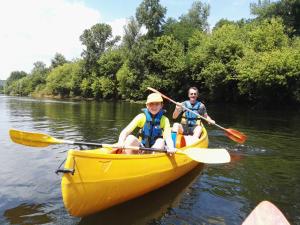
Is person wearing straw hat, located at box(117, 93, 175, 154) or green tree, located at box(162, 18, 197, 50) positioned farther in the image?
green tree, located at box(162, 18, 197, 50)

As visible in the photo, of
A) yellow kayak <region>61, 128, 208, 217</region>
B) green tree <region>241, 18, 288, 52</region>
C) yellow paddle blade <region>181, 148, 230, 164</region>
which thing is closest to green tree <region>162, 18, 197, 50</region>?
green tree <region>241, 18, 288, 52</region>

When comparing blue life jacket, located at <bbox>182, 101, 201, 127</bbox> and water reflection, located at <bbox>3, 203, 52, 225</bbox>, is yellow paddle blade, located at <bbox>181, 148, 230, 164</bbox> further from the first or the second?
blue life jacket, located at <bbox>182, 101, 201, 127</bbox>

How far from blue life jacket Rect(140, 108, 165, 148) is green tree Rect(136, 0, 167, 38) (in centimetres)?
4048

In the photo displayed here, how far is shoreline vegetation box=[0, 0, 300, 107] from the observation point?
95.3ft

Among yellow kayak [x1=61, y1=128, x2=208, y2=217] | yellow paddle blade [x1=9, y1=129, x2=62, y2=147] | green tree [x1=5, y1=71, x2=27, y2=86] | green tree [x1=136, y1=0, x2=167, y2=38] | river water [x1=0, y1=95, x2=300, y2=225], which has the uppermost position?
green tree [x1=136, y1=0, x2=167, y2=38]

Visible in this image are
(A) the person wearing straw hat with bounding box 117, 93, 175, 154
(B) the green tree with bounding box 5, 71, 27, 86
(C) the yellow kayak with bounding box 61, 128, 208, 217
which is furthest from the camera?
(B) the green tree with bounding box 5, 71, 27, 86

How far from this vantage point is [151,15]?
150 ft

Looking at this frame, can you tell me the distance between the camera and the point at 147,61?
4525 centimetres

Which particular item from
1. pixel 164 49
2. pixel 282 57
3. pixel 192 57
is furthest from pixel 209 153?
pixel 164 49

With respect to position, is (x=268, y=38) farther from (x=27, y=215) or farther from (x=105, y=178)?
(x=27, y=215)

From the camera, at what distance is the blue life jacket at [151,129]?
6.64 metres

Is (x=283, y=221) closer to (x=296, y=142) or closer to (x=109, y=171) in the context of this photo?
(x=109, y=171)

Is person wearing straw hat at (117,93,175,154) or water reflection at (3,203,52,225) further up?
person wearing straw hat at (117,93,175,154)

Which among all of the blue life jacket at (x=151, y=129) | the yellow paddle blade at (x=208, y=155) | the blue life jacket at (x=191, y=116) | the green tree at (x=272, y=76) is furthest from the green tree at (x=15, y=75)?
the yellow paddle blade at (x=208, y=155)
